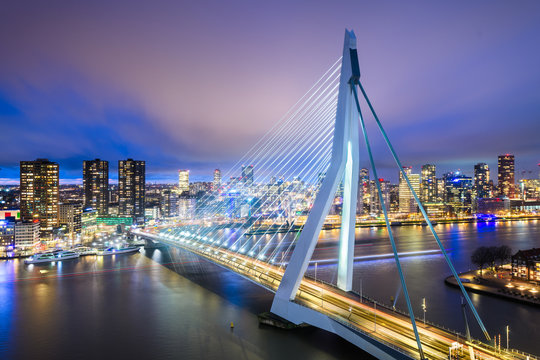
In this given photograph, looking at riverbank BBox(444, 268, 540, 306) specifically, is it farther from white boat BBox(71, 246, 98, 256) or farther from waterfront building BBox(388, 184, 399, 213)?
waterfront building BBox(388, 184, 399, 213)

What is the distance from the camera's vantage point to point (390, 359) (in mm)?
5133

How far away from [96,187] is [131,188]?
452cm

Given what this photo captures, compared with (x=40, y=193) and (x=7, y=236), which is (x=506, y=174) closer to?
(x=40, y=193)

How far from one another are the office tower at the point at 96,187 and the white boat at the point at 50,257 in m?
30.3

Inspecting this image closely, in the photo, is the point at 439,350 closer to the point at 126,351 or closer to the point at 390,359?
the point at 390,359

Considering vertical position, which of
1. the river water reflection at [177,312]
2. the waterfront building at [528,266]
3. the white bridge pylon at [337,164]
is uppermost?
the white bridge pylon at [337,164]

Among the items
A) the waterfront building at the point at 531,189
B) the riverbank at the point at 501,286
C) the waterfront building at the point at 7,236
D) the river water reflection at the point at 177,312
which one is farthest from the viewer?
the waterfront building at the point at 531,189

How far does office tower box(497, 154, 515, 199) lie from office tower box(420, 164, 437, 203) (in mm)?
14328

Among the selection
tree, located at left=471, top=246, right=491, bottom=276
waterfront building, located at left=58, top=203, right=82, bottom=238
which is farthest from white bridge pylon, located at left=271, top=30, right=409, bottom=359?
waterfront building, located at left=58, top=203, right=82, bottom=238

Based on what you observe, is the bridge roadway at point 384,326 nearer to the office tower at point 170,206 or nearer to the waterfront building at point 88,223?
the waterfront building at point 88,223

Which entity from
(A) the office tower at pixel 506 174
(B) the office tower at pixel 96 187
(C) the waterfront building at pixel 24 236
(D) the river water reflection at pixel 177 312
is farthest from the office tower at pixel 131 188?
(A) the office tower at pixel 506 174

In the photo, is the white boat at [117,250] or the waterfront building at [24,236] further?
the waterfront building at [24,236]

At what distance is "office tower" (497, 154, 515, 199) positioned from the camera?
75.0 metres

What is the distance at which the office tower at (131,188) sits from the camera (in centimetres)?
4981
